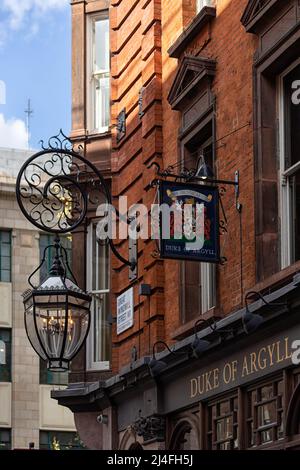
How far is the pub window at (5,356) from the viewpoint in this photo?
155 feet

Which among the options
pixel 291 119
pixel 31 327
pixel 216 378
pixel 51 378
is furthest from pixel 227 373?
pixel 51 378

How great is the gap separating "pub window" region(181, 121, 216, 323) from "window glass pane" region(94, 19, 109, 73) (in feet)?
19.2

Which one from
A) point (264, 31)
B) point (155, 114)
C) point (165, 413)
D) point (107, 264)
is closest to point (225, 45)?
point (264, 31)

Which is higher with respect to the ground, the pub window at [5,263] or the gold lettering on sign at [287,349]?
the pub window at [5,263]

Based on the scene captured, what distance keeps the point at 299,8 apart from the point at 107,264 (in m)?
8.96

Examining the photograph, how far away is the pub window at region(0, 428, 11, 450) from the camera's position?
4672 cm

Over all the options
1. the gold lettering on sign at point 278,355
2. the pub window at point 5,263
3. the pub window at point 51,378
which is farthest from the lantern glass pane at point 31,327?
the pub window at point 5,263

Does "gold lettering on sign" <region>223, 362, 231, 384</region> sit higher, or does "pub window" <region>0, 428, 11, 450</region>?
"pub window" <region>0, 428, 11, 450</region>

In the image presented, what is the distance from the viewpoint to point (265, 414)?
16281mm

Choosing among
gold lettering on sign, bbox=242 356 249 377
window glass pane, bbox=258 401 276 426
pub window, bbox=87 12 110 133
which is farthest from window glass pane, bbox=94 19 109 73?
window glass pane, bbox=258 401 276 426

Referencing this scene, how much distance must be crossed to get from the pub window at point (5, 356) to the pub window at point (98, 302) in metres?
24.0

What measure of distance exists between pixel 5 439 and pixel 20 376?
2.18 metres

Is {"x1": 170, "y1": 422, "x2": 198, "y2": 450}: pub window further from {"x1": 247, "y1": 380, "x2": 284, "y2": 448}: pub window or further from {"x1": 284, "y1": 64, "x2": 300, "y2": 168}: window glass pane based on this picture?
{"x1": 284, "y1": 64, "x2": 300, "y2": 168}: window glass pane

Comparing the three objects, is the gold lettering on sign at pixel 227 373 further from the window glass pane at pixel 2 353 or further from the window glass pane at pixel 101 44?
the window glass pane at pixel 2 353
